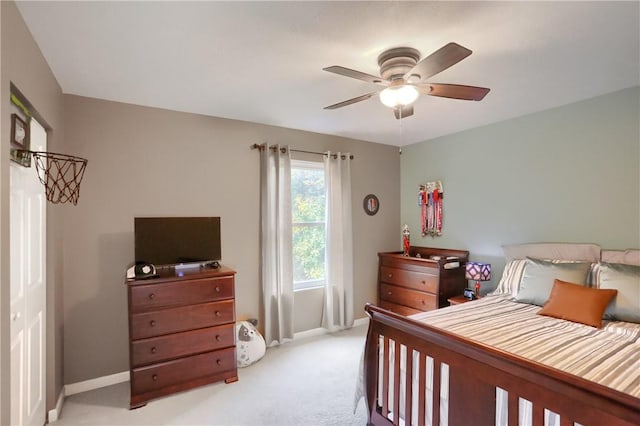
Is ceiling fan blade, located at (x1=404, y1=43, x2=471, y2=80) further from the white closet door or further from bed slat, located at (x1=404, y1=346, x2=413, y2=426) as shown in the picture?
the white closet door

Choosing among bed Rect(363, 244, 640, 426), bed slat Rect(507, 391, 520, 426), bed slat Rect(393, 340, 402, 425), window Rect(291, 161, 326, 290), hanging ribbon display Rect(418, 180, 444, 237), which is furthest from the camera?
hanging ribbon display Rect(418, 180, 444, 237)

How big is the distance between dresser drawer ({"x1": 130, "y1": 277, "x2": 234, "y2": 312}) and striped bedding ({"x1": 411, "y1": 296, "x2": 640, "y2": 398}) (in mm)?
1697

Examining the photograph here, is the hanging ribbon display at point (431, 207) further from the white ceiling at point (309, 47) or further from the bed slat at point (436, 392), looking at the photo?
the bed slat at point (436, 392)

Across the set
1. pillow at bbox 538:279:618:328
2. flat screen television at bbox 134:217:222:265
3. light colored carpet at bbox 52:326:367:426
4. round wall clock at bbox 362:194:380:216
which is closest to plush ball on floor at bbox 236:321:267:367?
light colored carpet at bbox 52:326:367:426

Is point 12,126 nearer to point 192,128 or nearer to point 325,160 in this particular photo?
point 192,128

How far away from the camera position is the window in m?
3.82

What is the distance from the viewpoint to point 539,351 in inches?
68.5

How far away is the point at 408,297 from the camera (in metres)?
3.87

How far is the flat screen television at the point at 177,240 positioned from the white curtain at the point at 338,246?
1464 millimetres

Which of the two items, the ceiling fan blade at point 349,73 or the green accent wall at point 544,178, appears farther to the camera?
the green accent wall at point 544,178

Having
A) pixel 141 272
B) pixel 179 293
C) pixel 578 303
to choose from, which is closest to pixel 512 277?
pixel 578 303

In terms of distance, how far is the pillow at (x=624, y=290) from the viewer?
2166 millimetres

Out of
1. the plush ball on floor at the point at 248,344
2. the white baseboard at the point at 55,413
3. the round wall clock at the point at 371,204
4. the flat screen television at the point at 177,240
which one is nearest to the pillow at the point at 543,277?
the round wall clock at the point at 371,204

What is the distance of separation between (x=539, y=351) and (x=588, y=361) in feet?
0.69
